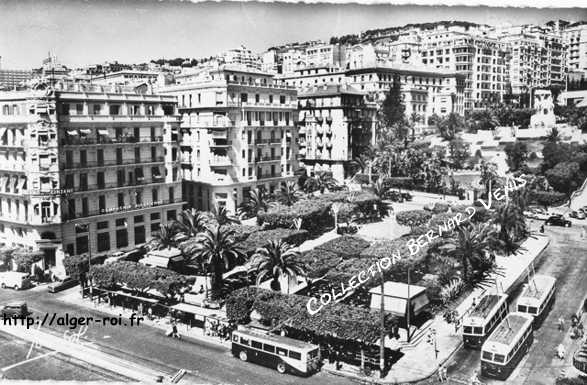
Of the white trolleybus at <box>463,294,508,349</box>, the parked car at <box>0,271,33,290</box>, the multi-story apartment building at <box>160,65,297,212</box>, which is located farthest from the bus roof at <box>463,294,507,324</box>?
the multi-story apartment building at <box>160,65,297,212</box>

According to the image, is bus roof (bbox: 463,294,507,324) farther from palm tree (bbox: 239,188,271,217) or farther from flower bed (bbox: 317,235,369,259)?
palm tree (bbox: 239,188,271,217)

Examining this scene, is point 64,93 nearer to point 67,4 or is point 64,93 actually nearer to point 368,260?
point 67,4

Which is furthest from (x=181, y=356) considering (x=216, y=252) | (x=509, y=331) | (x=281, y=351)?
(x=509, y=331)

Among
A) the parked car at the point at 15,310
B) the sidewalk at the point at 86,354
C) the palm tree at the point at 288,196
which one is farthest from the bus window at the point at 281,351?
the palm tree at the point at 288,196

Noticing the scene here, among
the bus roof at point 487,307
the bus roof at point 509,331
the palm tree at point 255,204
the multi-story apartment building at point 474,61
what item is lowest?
the bus roof at point 509,331

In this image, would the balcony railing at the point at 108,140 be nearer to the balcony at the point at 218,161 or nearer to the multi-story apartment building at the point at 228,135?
the balcony at the point at 218,161

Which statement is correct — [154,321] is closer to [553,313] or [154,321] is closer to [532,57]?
[553,313]

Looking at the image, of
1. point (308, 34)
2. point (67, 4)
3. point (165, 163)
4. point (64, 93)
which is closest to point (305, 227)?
point (165, 163)
